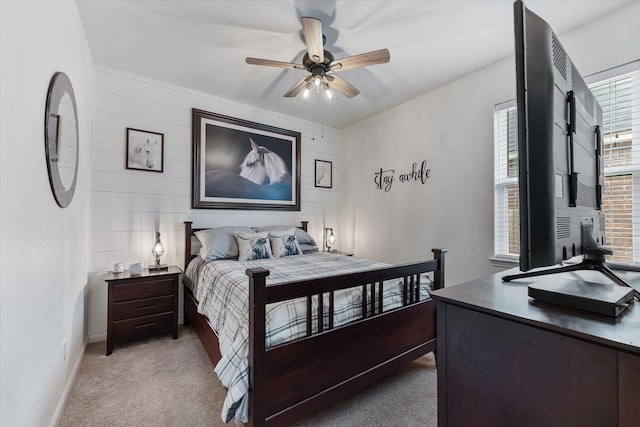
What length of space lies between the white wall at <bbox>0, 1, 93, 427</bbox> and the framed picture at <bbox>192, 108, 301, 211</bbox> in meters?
1.45

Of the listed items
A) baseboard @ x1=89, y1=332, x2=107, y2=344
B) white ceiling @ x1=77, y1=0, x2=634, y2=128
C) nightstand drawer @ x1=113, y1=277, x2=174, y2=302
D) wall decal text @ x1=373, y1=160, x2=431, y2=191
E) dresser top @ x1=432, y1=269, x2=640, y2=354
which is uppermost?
white ceiling @ x1=77, y1=0, x2=634, y2=128

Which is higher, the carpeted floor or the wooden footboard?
the wooden footboard

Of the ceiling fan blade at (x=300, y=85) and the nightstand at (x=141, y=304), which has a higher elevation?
the ceiling fan blade at (x=300, y=85)

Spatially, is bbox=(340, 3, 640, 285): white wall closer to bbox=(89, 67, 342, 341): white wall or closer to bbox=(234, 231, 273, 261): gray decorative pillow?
bbox=(234, 231, 273, 261): gray decorative pillow

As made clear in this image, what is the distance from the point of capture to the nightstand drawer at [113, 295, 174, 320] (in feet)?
8.23

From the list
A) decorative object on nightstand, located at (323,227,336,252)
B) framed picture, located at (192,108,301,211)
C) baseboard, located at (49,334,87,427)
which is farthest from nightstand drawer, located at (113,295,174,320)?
decorative object on nightstand, located at (323,227,336,252)

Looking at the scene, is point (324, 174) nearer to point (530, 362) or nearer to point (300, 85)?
point (300, 85)

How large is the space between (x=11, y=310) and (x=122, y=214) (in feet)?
6.87

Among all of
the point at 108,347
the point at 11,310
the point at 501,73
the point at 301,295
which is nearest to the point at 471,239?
the point at 501,73

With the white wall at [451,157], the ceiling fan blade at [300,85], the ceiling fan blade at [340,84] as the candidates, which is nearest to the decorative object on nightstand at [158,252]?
the ceiling fan blade at [300,85]

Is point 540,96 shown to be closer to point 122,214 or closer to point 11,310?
point 11,310

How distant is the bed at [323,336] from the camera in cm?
139

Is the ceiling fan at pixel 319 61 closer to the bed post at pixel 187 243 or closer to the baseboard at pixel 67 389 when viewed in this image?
the bed post at pixel 187 243

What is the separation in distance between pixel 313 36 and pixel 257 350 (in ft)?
6.65
